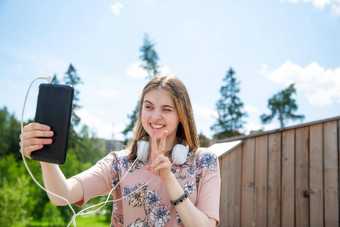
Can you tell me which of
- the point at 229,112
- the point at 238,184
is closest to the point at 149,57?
the point at 229,112

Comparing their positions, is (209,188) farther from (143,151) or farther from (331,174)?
(331,174)

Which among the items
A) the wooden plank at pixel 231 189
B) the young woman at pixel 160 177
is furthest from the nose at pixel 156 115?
the wooden plank at pixel 231 189

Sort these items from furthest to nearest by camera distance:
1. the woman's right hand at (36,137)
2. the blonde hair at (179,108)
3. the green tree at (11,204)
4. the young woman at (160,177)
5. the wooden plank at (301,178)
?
the green tree at (11,204) → the wooden plank at (301,178) → the blonde hair at (179,108) → the young woman at (160,177) → the woman's right hand at (36,137)

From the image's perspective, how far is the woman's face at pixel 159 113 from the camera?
1.58 meters

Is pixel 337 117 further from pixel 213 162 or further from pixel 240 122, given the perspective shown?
pixel 240 122

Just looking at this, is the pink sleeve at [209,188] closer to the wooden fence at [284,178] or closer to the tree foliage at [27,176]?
the wooden fence at [284,178]

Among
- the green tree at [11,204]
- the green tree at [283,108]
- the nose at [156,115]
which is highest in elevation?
the green tree at [283,108]

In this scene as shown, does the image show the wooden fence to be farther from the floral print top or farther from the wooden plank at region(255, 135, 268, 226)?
the floral print top

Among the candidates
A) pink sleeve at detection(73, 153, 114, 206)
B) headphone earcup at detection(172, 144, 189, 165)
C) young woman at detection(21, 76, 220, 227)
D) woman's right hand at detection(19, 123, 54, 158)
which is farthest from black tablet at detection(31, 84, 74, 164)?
headphone earcup at detection(172, 144, 189, 165)

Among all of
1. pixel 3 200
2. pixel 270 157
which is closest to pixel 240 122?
pixel 3 200

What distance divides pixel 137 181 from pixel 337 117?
236 cm

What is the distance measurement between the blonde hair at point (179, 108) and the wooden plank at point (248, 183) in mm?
1700

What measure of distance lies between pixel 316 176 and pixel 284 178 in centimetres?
32

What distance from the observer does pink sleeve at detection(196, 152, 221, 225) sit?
4.72 ft
